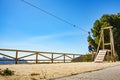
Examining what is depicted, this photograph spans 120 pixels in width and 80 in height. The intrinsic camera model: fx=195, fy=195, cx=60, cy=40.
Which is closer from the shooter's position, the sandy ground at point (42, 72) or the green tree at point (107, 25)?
the sandy ground at point (42, 72)

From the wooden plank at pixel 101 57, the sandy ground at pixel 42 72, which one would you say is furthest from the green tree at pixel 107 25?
the sandy ground at pixel 42 72

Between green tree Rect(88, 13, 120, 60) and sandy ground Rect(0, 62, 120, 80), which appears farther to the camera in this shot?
green tree Rect(88, 13, 120, 60)

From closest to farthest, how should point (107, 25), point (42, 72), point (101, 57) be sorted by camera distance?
point (42, 72)
point (101, 57)
point (107, 25)

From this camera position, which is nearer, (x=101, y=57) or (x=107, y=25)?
(x=101, y=57)

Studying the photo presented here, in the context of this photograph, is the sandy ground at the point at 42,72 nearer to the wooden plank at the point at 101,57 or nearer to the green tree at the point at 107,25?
the wooden plank at the point at 101,57

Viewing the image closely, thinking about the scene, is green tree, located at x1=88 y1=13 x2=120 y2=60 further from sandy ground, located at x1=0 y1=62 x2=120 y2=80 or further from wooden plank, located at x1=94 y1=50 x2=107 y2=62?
sandy ground, located at x1=0 y1=62 x2=120 y2=80

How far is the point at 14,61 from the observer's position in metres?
17.7

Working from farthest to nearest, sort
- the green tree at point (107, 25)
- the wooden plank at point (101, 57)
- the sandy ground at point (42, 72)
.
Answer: the green tree at point (107, 25), the wooden plank at point (101, 57), the sandy ground at point (42, 72)

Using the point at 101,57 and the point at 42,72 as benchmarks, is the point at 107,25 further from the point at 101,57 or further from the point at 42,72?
the point at 42,72

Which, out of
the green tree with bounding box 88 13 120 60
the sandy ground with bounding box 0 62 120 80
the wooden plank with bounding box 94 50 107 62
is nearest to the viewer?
the sandy ground with bounding box 0 62 120 80

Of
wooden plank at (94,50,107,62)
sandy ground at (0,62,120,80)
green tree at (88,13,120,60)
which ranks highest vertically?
green tree at (88,13,120,60)

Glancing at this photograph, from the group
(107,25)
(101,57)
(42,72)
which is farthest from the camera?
(107,25)

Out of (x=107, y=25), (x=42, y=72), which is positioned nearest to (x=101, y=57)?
(x=107, y=25)

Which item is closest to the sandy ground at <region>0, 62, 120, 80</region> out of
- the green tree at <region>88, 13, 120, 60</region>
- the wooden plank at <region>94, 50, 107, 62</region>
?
the wooden plank at <region>94, 50, 107, 62</region>
